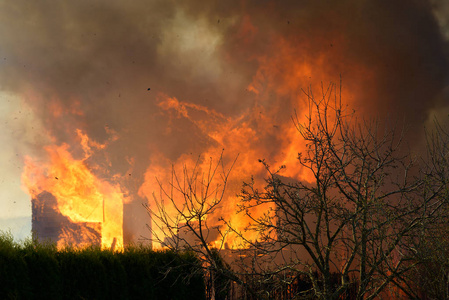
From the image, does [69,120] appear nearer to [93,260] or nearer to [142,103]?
[142,103]

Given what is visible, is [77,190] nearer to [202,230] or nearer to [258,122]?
[202,230]

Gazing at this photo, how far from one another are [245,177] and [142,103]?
18.7 feet

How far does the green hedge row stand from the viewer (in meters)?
7.92

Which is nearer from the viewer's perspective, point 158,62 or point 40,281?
point 40,281

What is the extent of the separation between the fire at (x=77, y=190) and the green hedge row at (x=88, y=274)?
10654mm

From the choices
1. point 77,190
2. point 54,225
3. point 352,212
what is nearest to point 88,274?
point 352,212

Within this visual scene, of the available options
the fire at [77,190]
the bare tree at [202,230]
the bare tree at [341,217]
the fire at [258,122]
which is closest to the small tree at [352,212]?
the bare tree at [341,217]

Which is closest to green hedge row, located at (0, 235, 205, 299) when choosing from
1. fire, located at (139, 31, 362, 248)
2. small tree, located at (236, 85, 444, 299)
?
small tree, located at (236, 85, 444, 299)

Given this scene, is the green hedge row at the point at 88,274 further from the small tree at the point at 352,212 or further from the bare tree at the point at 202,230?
the small tree at the point at 352,212

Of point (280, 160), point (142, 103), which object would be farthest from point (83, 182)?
point (280, 160)

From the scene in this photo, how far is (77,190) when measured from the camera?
2089 cm

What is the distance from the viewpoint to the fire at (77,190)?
804 inches

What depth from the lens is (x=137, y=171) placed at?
21078mm

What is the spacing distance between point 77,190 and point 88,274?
1252 centimetres
